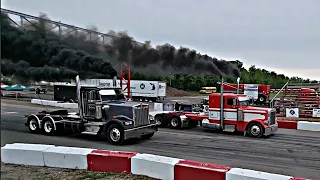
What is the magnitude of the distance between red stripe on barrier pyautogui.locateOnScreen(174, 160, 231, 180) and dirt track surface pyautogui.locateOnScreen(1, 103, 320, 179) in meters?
3.18

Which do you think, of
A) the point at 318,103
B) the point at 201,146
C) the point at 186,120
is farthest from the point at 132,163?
the point at 318,103

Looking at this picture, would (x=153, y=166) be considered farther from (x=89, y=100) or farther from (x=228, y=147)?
(x=89, y=100)

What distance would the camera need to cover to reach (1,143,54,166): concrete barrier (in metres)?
7.89

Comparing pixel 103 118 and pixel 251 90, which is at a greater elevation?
pixel 251 90

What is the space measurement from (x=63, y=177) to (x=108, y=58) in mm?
10162

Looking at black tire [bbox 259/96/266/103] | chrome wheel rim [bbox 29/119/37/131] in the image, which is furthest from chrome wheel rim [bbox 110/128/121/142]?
black tire [bbox 259/96/266/103]

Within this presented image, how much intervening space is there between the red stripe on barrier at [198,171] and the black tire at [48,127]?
8.79 m

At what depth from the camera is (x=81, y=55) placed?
1454 cm

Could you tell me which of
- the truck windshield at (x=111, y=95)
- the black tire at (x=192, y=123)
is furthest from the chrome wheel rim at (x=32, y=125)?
the black tire at (x=192, y=123)

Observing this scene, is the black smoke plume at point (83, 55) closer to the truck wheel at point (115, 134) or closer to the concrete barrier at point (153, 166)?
the truck wheel at point (115, 134)

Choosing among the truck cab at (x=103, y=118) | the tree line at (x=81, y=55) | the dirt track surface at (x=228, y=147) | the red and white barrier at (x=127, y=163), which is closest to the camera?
the red and white barrier at (x=127, y=163)

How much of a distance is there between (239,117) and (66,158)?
9.89 meters

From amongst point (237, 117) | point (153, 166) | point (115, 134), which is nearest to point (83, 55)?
point (115, 134)

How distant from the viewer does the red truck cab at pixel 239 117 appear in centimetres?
1509
